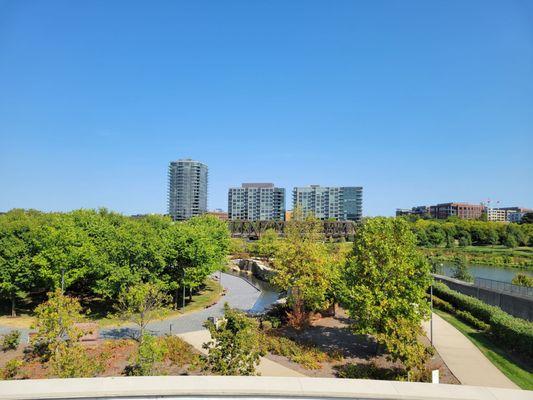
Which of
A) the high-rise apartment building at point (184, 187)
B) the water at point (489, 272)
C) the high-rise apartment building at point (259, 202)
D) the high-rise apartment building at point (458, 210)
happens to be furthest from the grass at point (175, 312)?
the high-rise apartment building at point (458, 210)

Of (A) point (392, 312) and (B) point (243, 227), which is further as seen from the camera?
(B) point (243, 227)

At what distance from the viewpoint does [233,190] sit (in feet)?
630

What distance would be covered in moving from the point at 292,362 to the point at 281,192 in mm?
173630

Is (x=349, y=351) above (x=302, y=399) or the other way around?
the other way around

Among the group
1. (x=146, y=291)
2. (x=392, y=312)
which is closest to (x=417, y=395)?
(x=392, y=312)

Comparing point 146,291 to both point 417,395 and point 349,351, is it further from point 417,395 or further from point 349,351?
point 417,395

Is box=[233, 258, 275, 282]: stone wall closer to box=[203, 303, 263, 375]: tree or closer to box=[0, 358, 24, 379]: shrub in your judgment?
box=[203, 303, 263, 375]: tree

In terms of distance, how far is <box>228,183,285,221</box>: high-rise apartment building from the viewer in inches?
7377

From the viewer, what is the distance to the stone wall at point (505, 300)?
2392cm

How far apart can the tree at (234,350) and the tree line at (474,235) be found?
7364 cm

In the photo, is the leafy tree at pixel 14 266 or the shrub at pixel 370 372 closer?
the shrub at pixel 370 372

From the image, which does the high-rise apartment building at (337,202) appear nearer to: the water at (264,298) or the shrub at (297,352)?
the water at (264,298)

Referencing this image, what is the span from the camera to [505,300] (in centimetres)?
2617

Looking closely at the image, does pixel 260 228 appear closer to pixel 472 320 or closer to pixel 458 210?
pixel 472 320
